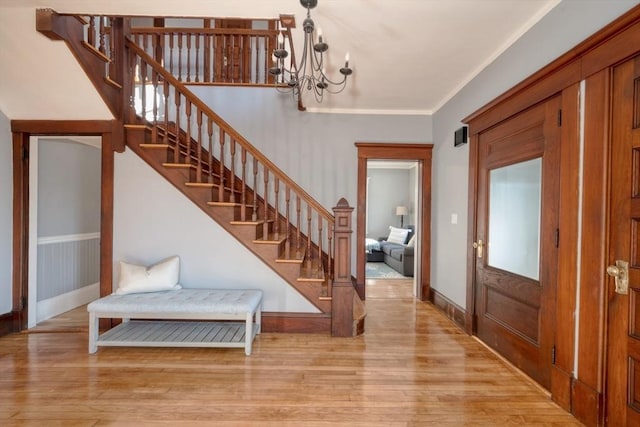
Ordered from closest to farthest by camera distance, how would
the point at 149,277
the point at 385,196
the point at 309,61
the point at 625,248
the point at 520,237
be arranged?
1. the point at 625,248
2. the point at 520,237
3. the point at 149,277
4. the point at 309,61
5. the point at 385,196

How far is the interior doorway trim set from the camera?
4.44m

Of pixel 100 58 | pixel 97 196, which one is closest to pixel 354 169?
pixel 100 58

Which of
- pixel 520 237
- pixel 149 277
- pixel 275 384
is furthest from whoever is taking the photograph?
pixel 149 277

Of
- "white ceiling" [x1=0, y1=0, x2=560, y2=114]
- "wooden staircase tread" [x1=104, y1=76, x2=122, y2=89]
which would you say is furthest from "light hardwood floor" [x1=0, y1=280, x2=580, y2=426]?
"white ceiling" [x1=0, y1=0, x2=560, y2=114]

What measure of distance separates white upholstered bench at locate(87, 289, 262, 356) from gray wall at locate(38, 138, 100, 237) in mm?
1588

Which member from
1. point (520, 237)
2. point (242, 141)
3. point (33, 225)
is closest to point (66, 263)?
point (33, 225)

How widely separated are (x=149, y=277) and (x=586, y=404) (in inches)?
134

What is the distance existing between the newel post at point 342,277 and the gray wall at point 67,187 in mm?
3220

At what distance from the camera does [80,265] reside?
397 cm

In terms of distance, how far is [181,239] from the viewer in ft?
10.5

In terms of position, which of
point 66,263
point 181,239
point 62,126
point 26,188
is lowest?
point 66,263

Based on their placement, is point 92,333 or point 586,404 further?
point 92,333

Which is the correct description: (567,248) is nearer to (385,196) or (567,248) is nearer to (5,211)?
(5,211)

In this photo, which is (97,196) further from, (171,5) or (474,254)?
(474,254)
